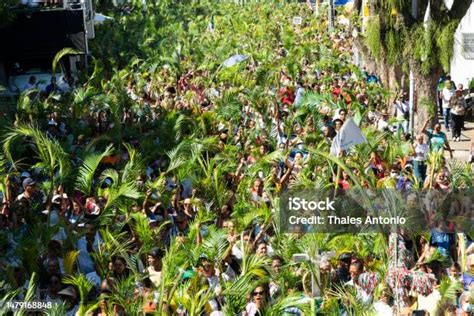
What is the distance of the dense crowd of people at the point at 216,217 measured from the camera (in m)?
9.02

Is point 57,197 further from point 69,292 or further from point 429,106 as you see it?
point 429,106

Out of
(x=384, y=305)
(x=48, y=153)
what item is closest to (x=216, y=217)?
(x=48, y=153)

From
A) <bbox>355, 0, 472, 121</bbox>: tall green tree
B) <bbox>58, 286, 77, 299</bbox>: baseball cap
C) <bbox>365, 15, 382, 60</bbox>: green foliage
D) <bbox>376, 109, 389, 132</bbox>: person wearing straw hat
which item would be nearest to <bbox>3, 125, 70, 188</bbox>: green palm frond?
<bbox>58, 286, 77, 299</bbox>: baseball cap

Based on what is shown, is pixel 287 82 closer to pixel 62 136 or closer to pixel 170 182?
pixel 62 136

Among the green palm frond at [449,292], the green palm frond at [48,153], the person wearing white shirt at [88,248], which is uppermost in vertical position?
the green palm frond at [48,153]

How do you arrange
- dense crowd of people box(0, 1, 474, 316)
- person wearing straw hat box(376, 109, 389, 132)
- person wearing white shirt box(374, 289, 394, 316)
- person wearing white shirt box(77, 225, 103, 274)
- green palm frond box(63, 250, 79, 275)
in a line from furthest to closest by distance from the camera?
person wearing straw hat box(376, 109, 389, 132), person wearing white shirt box(77, 225, 103, 274), green palm frond box(63, 250, 79, 275), dense crowd of people box(0, 1, 474, 316), person wearing white shirt box(374, 289, 394, 316)

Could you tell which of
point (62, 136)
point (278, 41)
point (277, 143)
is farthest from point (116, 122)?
point (278, 41)

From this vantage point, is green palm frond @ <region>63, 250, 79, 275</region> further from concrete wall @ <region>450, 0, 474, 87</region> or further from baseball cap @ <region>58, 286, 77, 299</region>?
concrete wall @ <region>450, 0, 474, 87</region>

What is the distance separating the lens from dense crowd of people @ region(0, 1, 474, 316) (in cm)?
902

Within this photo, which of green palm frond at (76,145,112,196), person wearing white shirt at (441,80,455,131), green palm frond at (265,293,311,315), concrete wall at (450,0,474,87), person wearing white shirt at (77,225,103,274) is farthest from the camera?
concrete wall at (450,0,474,87)

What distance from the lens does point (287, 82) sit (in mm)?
24438

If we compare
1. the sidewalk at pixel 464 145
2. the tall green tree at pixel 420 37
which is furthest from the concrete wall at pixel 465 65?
the tall green tree at pixel 420 37

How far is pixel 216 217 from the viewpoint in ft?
40.5

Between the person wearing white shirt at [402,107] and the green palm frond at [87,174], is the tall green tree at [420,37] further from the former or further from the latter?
the green palm frond at [87,174]
